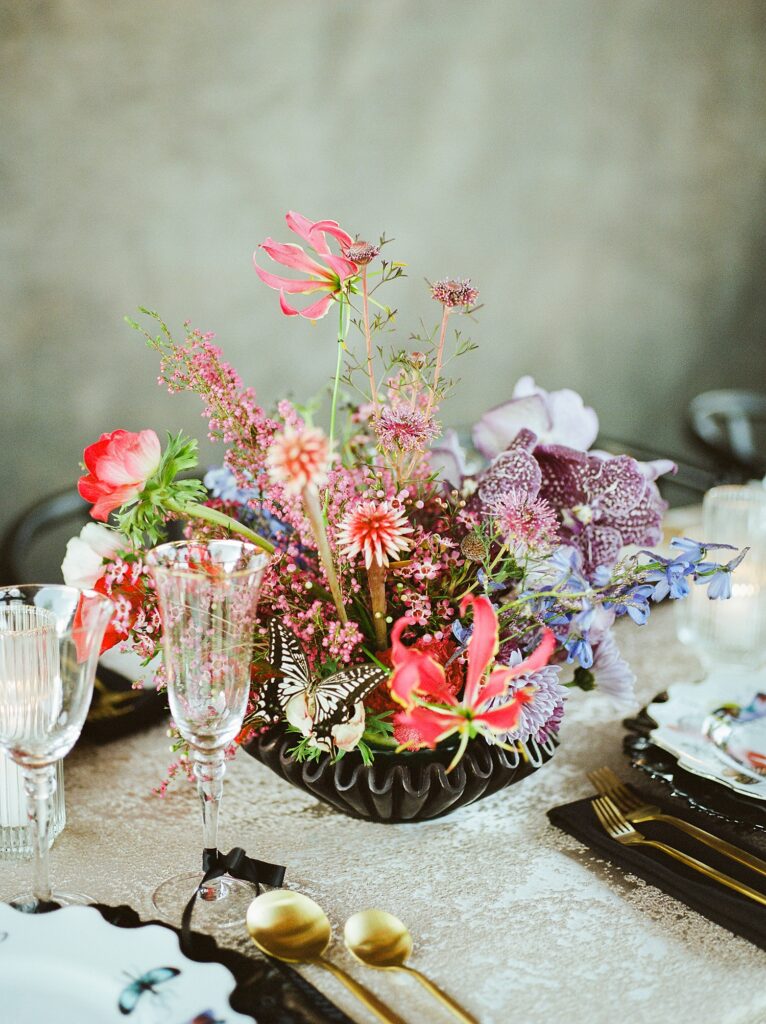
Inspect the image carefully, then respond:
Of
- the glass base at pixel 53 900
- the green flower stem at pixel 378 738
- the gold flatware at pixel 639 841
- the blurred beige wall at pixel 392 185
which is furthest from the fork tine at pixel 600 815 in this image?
the blurred beige wall at pixel 392 185

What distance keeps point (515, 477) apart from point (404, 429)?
147mm

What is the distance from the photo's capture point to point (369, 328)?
0.74 m

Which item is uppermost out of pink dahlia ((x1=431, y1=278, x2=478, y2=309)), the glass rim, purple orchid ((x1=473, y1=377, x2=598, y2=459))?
pink dahlia ((x1=431, y1=278, x2=478, y2=309))

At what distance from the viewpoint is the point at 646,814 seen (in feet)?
2.71

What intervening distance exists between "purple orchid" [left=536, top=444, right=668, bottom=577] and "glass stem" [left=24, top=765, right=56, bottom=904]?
46 cm

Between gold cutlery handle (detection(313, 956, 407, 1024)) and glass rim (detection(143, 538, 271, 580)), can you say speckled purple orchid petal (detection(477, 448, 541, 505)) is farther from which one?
gold cutlery handle (detection(313, 956, 407, 1024))

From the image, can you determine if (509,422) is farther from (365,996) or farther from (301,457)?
(365,996)

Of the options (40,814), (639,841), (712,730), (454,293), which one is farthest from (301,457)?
(712,730)

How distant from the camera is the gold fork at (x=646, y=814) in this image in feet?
2.50

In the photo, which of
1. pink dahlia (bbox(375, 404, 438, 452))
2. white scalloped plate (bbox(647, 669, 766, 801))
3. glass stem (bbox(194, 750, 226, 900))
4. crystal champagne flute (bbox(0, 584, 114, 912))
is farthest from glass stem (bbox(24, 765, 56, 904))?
white scalloped plate (bbox(647, 669, 766, 801))

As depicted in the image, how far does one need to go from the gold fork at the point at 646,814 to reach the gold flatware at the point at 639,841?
1cm

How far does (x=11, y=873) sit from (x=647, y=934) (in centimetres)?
49

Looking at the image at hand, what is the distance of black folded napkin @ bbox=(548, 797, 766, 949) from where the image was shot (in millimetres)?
695

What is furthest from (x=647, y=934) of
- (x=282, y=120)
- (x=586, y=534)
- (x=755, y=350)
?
(x=755, y=350)
